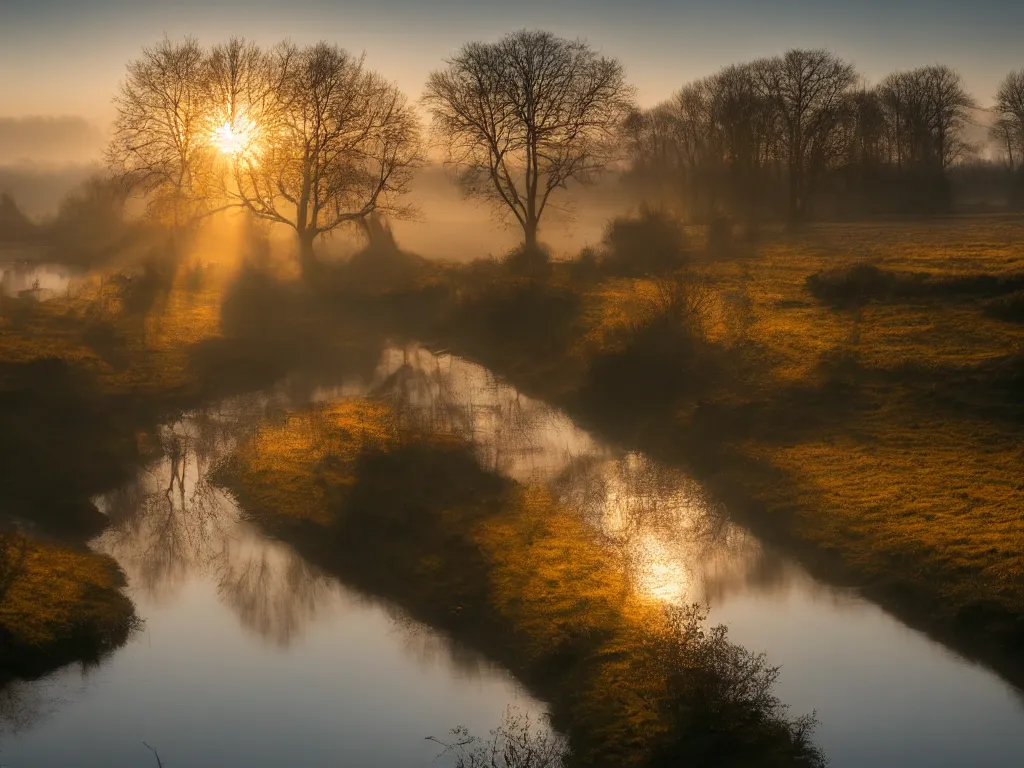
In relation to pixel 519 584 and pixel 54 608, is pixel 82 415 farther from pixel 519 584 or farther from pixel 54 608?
pixel 519 584

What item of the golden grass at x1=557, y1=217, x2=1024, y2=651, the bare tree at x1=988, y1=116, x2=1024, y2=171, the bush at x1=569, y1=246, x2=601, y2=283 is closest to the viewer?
the golden grass at x1=557, y1=217, x2=1024, y2=651

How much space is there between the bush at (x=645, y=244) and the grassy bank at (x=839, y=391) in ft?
9.58

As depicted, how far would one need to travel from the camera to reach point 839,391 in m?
31.4

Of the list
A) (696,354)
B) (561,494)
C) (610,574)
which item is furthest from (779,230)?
(610,574)

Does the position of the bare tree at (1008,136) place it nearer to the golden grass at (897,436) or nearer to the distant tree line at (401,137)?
the distant tree line at (401,137)

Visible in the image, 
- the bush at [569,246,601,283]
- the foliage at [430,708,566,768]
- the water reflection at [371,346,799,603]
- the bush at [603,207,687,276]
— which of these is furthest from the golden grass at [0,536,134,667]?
the bush at [603,207,687,276]

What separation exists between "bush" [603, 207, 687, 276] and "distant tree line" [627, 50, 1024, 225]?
296 inches

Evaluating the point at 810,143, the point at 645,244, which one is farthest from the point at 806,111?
the point at 645,244

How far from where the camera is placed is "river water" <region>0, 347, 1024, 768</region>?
1633cm

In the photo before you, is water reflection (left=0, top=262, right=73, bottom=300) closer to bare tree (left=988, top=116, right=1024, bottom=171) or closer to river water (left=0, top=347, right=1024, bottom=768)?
river water (left=0, top=347, right=1024, bottom=768)

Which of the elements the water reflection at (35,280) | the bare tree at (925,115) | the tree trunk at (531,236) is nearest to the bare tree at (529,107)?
the tree trunk at (531,236)

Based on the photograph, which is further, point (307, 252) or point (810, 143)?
point (810, 143)

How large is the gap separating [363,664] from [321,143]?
39.8 m

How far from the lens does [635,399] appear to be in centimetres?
3403
